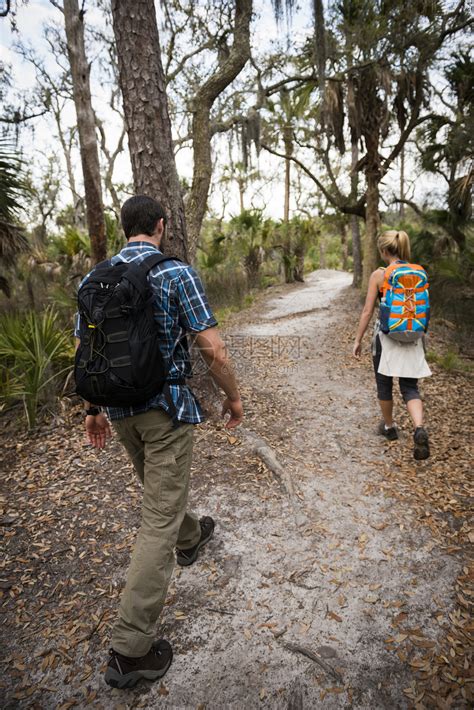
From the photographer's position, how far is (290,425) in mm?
4109

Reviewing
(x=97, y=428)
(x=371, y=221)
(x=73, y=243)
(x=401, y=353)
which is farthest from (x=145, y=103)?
(x=371, y=221)

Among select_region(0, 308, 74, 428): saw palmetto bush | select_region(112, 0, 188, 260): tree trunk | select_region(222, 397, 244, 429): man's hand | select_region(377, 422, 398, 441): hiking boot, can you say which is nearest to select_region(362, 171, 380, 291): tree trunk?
select_region(377, 422, 398, 441): hiking boot

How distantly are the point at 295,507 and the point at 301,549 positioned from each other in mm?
394

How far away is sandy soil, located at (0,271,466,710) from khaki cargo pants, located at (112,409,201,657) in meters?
0.31

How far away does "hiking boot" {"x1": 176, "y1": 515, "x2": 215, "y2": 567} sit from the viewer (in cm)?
233

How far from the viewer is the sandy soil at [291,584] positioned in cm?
167

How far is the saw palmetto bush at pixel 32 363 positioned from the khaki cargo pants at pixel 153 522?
292 centimetres

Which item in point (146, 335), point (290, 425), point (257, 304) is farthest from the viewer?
point (257, 304)

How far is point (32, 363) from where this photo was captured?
4.34 m

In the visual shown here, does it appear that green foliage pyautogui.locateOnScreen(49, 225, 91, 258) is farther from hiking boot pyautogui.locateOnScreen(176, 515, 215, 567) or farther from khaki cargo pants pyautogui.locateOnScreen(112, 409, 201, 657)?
khaki cargo pants pyautogui.locateOnScreen(112, 409, 201, 657)

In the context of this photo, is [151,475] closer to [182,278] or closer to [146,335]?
[146,335]

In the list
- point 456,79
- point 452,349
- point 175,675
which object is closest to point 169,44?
point 456,79

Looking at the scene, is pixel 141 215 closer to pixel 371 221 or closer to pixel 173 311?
pixel 173 311

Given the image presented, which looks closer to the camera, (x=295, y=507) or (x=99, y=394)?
A: (x=99, y=394)
